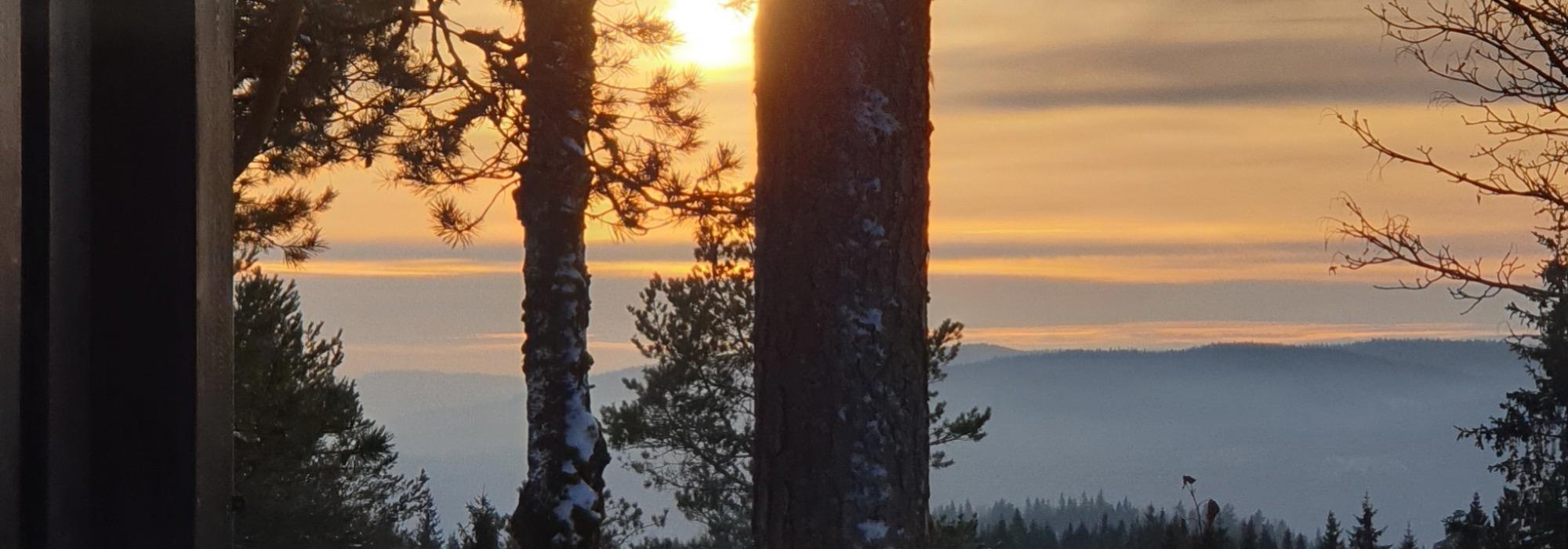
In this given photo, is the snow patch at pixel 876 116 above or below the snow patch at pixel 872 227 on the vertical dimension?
above

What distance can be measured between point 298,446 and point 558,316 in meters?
6.77

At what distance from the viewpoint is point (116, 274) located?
1066 millimetres

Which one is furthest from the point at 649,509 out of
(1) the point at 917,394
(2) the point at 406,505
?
(1) the point at 917,394

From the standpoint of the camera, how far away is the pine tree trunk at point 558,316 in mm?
10086

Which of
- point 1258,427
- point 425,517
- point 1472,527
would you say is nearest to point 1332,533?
point 1472,527

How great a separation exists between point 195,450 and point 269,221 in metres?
10.1

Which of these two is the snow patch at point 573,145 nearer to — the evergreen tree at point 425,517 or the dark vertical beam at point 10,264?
the dark vertical beam at point 10,264

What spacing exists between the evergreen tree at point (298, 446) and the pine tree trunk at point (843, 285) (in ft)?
19.9

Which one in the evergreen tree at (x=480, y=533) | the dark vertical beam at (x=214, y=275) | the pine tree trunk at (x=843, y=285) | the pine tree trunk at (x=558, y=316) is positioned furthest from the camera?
the evergreen tree at (x=480, y=533)

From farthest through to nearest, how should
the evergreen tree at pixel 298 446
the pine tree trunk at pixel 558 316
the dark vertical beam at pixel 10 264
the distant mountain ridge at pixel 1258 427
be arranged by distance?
the distant mountain ridge at pixel 1258 427, the evergreen tree at pixel 298 446, the pine tree trunk at pixel 558 316, the dark vertical beam at pixel 10 264

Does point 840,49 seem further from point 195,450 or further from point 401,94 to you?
point 401,94

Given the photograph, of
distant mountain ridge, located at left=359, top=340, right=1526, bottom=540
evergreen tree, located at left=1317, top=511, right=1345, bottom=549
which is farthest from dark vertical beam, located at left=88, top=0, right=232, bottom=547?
distant mountain ridge, located at left=359, top=340, right=1526, bottom=540

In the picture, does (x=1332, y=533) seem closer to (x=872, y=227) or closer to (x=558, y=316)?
(x=558, y=316)

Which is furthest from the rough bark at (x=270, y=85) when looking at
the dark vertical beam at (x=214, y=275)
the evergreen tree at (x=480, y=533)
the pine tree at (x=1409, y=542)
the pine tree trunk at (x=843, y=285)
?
the pine tree at (x=1409, y=542)
